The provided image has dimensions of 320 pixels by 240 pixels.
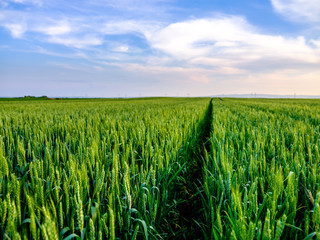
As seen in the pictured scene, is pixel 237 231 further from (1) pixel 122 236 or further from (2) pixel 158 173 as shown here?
(2) pixel 158 173

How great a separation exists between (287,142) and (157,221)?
2.19 metres

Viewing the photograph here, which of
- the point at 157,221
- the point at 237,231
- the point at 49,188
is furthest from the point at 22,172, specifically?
the point at 237,231

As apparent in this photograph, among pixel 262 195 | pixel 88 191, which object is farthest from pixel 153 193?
pixel 262 195

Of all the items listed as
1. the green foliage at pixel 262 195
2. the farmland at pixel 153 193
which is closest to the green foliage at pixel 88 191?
the farmland at pixel 153 193

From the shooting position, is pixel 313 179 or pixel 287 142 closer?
pixel 313 179

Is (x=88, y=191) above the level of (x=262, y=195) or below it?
above

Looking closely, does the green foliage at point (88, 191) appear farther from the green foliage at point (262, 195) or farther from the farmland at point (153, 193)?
the green foliage at point (262, 195)

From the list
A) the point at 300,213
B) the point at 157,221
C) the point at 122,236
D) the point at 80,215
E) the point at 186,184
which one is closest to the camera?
the point at 80,215

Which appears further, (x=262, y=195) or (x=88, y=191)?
(x=262, y=195)

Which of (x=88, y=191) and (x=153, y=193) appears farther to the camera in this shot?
(x=153, y=193)

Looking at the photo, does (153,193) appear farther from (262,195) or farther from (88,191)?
(262,195)

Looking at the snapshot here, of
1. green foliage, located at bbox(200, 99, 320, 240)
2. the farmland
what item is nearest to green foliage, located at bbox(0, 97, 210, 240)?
the farmland

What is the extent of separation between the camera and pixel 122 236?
120cm

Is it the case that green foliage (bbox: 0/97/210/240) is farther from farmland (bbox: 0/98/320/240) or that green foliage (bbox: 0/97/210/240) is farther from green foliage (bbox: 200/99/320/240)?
green foliage (bbox: 200/99/320/240)
